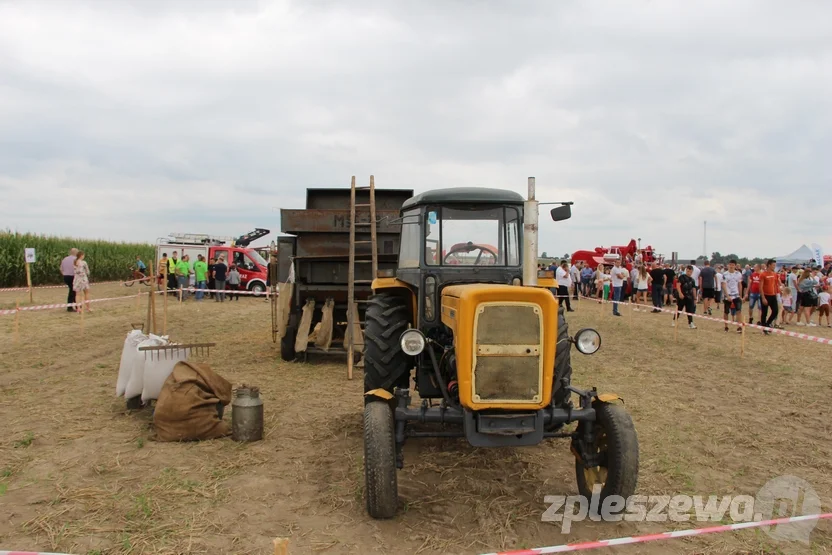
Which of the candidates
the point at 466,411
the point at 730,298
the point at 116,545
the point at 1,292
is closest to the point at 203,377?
the point at 116,545

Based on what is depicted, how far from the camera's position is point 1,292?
2259 centimetres

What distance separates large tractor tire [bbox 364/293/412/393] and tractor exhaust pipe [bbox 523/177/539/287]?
3.89 ft

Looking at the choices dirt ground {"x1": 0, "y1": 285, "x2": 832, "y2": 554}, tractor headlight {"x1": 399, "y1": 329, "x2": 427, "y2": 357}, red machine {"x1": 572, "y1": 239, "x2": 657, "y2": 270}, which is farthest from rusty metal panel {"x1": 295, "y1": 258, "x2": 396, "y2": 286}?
red machine {"x1": 572, "y1": 239, "x2": 657, "y2": 270}

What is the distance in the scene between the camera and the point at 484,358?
382cm

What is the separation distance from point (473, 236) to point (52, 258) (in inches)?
1082

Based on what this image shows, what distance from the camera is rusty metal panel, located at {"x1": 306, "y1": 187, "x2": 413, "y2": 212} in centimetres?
958

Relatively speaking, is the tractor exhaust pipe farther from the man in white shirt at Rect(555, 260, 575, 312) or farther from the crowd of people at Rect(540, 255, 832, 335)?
the man in white shirt at Rect(555, 260, 575, 312)

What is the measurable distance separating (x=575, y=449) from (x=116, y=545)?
292 cm

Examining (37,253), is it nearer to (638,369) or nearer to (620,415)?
(638,369)

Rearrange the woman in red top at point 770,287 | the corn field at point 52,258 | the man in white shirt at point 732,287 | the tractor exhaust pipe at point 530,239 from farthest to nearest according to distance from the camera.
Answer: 1. the corn field at point 52,258
2. the man in white shirt at point 732,287
3. the woman in red top at point 770,287
4. the tractor exhaust pipe at point 530,239

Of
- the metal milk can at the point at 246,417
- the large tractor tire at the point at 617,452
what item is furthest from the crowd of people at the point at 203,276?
the large tractor tire at the point at 617,452

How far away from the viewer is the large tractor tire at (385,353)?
197 inches

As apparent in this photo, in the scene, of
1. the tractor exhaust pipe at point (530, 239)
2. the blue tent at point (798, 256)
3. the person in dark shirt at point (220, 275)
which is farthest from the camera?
the blue tent at point (798, 256)
